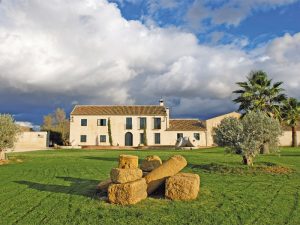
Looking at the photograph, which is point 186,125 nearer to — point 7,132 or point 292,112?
point 292,112

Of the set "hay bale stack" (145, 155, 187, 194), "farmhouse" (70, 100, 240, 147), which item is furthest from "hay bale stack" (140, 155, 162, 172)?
"farmhouse" (70, 100, 240, 147)

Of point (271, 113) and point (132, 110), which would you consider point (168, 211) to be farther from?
point (132, 110)

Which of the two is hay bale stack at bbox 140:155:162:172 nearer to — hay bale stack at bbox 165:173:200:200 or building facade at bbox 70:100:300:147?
hay bale stack at bbox 165:173:200:200

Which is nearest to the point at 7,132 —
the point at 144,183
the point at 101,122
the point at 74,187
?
the point at 74,187

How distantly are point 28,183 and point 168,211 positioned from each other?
27.5 ft

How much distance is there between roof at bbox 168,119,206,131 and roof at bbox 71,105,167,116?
9.90 ft

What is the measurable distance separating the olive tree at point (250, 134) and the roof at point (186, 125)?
134ft

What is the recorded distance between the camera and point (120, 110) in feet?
215

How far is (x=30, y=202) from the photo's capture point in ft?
37.4

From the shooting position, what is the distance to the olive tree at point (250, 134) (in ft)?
68.2

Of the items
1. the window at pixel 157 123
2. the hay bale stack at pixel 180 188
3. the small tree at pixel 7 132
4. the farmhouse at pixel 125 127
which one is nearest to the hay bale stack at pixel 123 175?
the hay bale stack at pixel 180 188

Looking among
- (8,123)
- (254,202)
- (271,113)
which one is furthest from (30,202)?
(271,113)

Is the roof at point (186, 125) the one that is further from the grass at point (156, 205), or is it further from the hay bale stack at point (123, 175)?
the hay bale stack at point (123, 175)

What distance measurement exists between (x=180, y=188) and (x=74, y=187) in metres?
5.12
